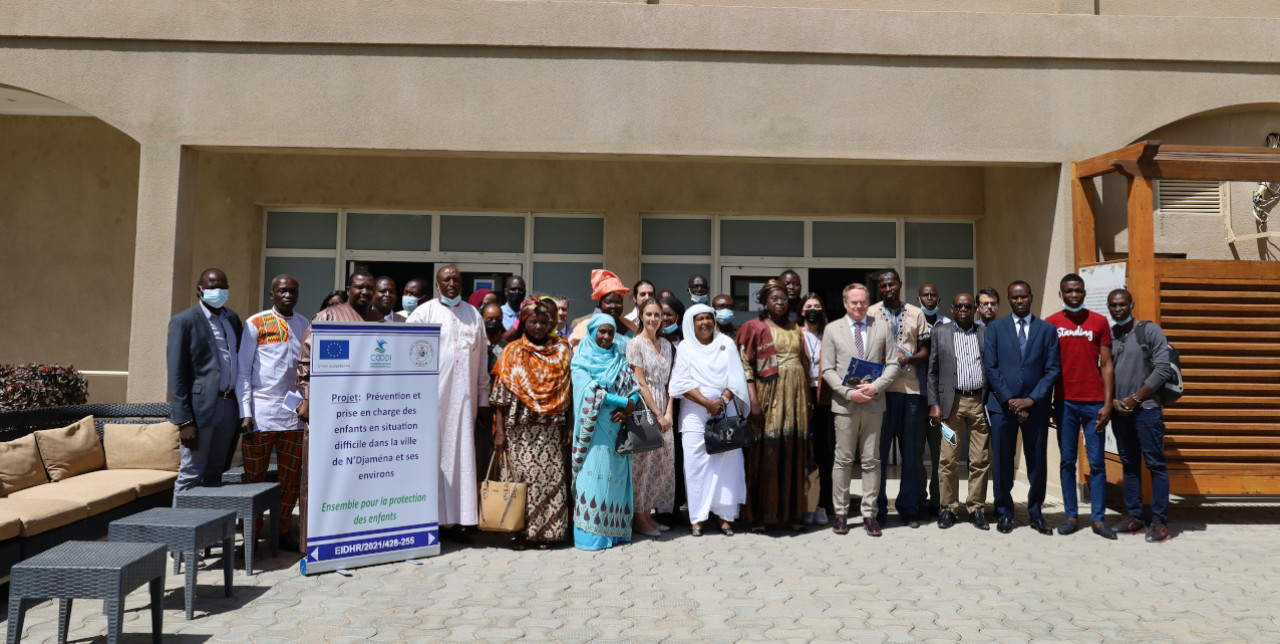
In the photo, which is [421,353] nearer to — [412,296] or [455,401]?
[455,401]

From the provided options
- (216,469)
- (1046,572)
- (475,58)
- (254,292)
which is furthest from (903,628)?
(254,292)

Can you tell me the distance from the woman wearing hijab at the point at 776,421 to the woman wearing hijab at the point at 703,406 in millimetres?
184

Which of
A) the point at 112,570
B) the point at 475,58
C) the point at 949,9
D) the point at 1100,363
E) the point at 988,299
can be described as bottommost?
the point at 112,570

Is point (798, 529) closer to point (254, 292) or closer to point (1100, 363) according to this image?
point (1100, 363)

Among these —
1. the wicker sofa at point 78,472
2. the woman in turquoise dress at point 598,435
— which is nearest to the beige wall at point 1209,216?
the woman in turquoise dress at point 598,435

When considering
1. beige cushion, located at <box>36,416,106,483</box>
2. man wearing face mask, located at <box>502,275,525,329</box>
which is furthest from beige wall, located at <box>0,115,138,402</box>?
man wearing face mask, located at <box>502,275,525,329</box>

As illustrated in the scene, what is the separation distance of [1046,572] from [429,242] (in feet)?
24.8

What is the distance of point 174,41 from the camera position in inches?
316

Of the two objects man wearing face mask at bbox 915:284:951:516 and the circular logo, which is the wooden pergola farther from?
the circular logo

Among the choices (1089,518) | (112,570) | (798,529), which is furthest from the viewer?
(1089,518)

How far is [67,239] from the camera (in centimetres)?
1020

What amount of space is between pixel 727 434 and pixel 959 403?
1958mm

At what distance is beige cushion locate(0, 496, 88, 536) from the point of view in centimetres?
466

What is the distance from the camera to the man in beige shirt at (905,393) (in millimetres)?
6875
